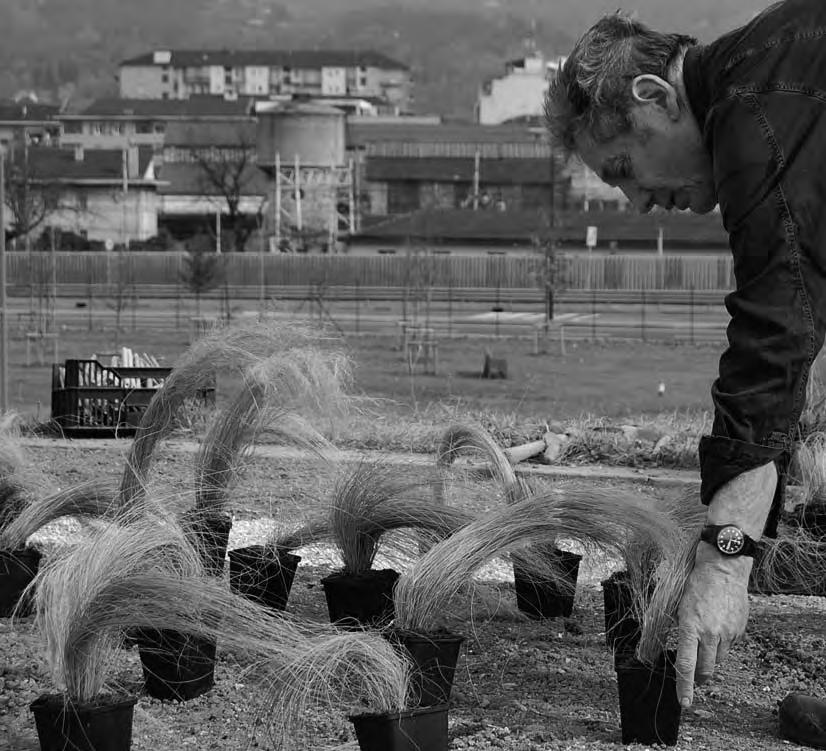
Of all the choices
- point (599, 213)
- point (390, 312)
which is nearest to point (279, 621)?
point (390, 312)

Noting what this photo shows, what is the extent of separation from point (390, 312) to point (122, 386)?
36.0 meters

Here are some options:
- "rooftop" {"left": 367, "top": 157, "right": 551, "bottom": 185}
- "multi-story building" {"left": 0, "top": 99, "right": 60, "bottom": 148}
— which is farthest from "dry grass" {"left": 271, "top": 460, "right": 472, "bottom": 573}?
"multi-story building" {"left": 0, "top": 99, "right": 60, "bottom": 148}

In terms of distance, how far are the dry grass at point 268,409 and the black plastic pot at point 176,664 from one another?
0.78 metres

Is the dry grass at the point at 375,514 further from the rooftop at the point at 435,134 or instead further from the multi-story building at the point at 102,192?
the rooftop at the point at 435,134

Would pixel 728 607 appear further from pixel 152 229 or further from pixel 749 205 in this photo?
pixel 152 229

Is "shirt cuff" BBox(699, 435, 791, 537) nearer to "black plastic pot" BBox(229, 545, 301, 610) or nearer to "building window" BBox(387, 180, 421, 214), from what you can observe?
"black plastic pot" BBox(229, 545, 301, 610)

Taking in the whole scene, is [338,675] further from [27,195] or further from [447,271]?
[27,195]

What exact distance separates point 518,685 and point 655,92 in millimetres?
2190

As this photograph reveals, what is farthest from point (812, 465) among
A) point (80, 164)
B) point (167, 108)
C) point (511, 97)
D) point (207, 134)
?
point (511, 97)

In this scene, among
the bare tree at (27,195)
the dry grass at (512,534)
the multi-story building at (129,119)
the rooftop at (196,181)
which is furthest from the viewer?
the multi-story building at (129,119)

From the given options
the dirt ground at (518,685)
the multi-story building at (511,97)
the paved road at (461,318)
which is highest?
the multi-story building at (511,97)

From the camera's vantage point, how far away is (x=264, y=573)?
17.0 ft

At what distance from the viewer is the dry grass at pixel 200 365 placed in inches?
201

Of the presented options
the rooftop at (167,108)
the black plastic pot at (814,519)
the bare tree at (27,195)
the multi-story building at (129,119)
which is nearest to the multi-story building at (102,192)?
the bare tree at (27,195)
